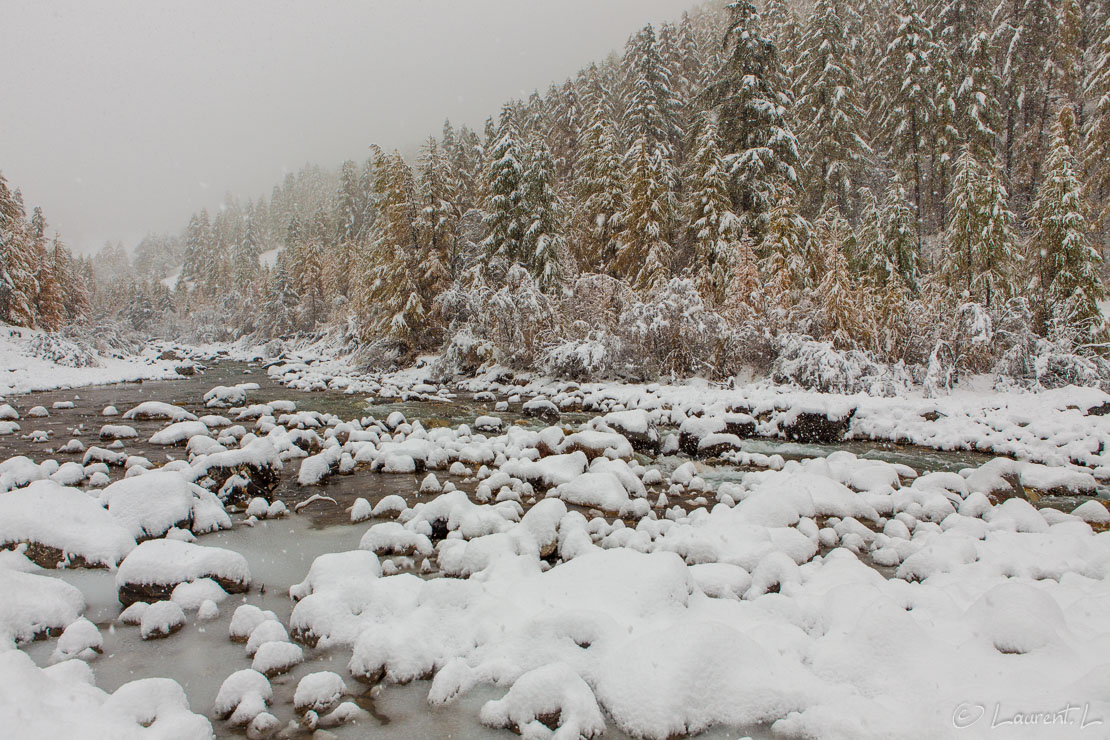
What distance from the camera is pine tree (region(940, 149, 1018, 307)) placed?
1644 centimetres

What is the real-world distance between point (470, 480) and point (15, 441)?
875 cm

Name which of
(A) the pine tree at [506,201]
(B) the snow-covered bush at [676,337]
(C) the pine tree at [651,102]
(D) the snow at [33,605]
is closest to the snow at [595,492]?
(D) the snow at [33,605]

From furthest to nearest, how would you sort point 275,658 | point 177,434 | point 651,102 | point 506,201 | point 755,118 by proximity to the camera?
point 651,102 < point 506,201 < point 755,118 < point 177,434 < point 275,658

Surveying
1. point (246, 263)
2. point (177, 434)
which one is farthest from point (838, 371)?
point (246, 263)

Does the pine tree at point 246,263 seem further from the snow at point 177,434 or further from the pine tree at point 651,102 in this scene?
the snow at point 177,434

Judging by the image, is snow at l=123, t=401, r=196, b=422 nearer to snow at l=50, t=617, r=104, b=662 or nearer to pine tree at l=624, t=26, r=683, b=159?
snow at l=50, t=617, r=104, b=662

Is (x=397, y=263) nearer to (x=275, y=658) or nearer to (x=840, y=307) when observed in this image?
(x=840, y=307)

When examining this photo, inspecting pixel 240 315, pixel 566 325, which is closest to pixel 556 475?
pixel 566 325

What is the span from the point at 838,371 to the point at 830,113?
15324mm

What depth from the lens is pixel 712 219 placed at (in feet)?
65.9

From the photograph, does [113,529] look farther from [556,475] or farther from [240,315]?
[240,315]

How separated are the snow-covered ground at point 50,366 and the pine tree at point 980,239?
95.7ft

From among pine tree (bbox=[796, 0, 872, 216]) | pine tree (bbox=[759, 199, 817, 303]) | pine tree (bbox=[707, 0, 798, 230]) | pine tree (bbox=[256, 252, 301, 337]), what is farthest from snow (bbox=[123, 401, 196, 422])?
pine tree (bbox=[256, 252, 301, 337])

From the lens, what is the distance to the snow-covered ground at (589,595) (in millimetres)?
2953
